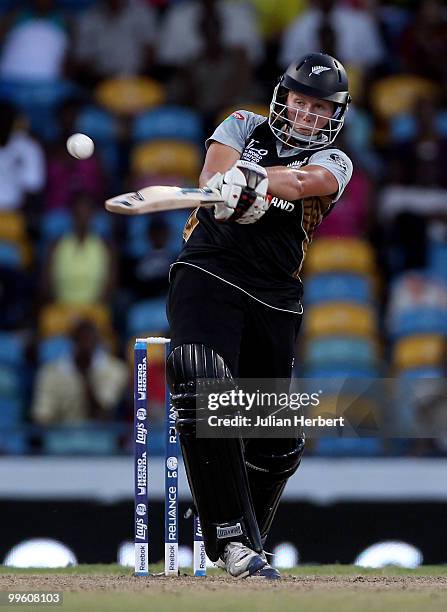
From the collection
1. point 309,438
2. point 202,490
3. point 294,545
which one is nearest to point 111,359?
point 309,438

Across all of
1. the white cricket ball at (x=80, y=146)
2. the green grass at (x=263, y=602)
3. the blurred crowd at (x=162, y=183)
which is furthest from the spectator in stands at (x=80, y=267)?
the green grass at (x=263, y=602)

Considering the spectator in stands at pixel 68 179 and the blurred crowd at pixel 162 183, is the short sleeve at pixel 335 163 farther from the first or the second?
the spectator in stands at pixel 68 179

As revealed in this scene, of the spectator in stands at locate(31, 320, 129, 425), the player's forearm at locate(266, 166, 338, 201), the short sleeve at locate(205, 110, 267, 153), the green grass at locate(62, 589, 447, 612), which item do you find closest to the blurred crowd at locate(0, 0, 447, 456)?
the spectator in stands at locate(31, 320, 129, 425)

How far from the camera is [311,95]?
525cm

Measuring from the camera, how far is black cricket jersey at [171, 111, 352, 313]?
5.23 meters

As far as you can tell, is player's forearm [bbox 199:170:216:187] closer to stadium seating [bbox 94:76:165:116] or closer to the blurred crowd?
the blurred crowd

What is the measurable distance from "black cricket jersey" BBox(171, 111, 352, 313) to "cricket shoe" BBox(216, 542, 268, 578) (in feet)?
3.02

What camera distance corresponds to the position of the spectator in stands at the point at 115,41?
10.9m

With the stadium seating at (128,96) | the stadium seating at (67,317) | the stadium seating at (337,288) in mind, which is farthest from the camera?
the stadium seating at (128,96)

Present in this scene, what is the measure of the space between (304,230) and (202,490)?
1.06 meters

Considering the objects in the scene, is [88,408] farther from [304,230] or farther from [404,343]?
[304,230]

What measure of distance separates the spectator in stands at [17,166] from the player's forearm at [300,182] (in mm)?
5318

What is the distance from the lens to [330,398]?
7344mm

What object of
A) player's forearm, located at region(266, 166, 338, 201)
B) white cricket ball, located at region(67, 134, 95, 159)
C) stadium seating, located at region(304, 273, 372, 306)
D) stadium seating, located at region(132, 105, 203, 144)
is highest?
stadium seating, located at region(132, 105, 203, 144)
